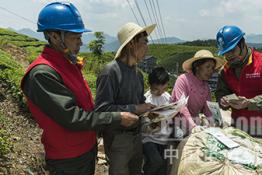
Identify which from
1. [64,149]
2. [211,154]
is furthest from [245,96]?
[64,149]

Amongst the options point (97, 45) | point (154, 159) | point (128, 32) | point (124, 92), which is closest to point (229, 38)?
point (128, 32)

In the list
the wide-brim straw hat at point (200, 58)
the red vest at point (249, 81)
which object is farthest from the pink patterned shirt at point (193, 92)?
Answer: the red vest at point (249, 81)

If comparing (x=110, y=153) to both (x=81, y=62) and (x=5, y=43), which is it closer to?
(x=81, y=62)

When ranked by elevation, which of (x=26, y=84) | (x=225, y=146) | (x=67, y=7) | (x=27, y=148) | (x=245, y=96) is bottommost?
(x=27, y=148)

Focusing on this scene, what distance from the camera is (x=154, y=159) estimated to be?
139 inches

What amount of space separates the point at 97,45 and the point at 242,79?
11.3 m

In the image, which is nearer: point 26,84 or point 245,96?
point 26,84

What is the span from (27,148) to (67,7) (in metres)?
2.34

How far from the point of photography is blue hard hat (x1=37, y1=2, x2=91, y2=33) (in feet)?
7.66

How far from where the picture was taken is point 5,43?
A: 9.66m

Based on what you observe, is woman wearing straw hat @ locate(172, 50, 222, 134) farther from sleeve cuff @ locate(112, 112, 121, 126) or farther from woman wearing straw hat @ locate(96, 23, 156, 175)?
sleeve cuff @ locate(112, 112, 121, 126)

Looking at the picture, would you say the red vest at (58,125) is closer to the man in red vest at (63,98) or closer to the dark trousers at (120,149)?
the man in red vest at (63,98)

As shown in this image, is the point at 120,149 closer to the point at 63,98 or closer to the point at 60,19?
the point at 63,98

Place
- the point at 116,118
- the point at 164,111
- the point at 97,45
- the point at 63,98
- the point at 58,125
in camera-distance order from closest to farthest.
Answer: the point at 63,98, the point at 58,125, the point at 116,118, the point at 164,111, the point at 97,45
